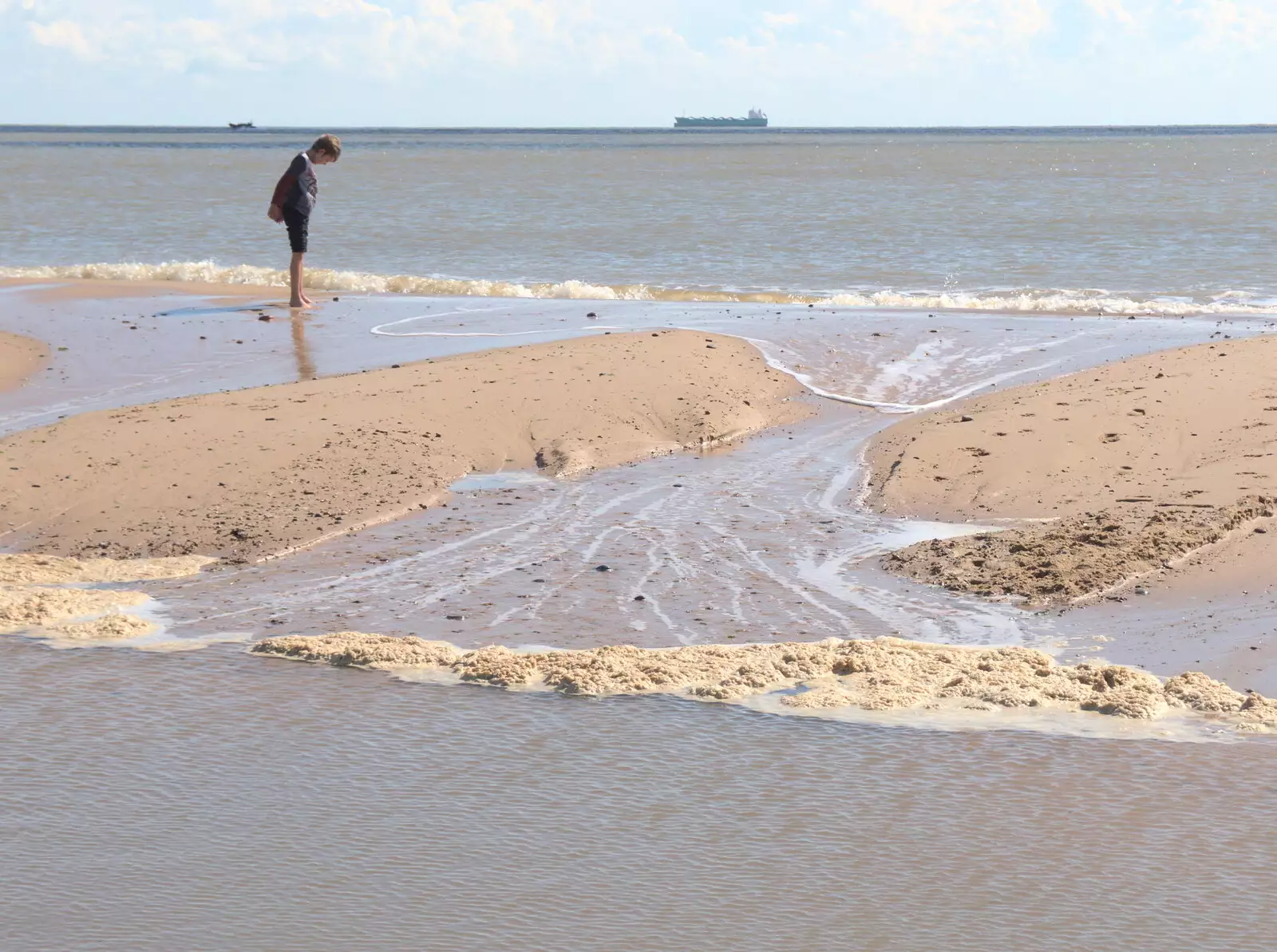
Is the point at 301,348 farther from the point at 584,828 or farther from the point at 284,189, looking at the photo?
the point at 584,828

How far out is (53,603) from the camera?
5.66 m

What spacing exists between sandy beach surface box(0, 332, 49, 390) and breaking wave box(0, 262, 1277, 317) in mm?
5366

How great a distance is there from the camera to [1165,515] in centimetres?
641

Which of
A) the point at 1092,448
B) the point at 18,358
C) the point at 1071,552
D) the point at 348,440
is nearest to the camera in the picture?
the point at 1071,552


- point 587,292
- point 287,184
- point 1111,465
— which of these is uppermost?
point 287,184

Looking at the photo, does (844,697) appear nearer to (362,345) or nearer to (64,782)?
(64,782)

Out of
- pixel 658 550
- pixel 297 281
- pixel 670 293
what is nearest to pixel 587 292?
pixel 670 293

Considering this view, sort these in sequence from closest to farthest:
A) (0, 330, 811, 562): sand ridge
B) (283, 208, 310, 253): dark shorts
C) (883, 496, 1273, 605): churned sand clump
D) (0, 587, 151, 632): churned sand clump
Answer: (0, 587, 151, 632): churned sand clump, (883, 496, 1273, 605): churned sand clump, (0, 330, 811, 562): sand ridge, (283, 208, 310, 253): dark shorts

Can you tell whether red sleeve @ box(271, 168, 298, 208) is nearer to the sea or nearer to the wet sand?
the sea

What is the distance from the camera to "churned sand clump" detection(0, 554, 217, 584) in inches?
241

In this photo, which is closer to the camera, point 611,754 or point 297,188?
point 611,754

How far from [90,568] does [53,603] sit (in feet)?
2.08

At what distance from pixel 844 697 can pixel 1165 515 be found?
2479 mm

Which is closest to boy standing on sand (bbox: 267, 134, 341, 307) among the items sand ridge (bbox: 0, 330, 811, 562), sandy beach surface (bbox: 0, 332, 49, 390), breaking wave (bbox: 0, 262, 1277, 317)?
sandy beach surface (bbox: 0, 332, 49, 390)
